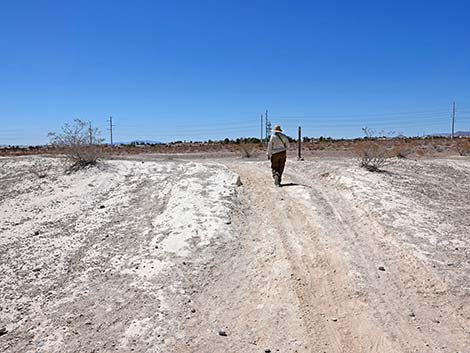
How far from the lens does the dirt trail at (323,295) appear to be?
5023 mm

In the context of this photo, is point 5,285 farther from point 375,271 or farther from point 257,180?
point 257,180

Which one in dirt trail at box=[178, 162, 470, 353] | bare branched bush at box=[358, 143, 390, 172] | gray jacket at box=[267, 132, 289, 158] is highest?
gray jacket at box=[267, 132, 289, 158]

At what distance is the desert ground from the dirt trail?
0.07 ft

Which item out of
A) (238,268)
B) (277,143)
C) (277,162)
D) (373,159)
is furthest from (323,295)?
(373,159)

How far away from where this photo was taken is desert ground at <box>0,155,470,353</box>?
5223mm

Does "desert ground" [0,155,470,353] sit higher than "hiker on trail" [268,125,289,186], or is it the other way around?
"hiker on trail" [268,125,289,186]

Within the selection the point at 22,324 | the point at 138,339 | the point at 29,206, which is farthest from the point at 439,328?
the point at 29,206

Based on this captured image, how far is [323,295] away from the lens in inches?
231

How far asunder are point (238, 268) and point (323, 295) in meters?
1.44

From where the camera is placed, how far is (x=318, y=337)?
504cm

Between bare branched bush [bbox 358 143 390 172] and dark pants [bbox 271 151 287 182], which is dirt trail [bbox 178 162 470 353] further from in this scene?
bare branched bush [bbox 358 143 390 172]

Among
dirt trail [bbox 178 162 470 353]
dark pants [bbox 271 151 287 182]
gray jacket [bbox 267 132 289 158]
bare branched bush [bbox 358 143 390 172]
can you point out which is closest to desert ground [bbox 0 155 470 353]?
dirt trail [bbox 178 162 470 353]

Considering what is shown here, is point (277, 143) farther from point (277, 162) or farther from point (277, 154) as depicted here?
point (277, 162)

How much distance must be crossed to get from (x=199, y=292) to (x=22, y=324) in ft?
7.60
